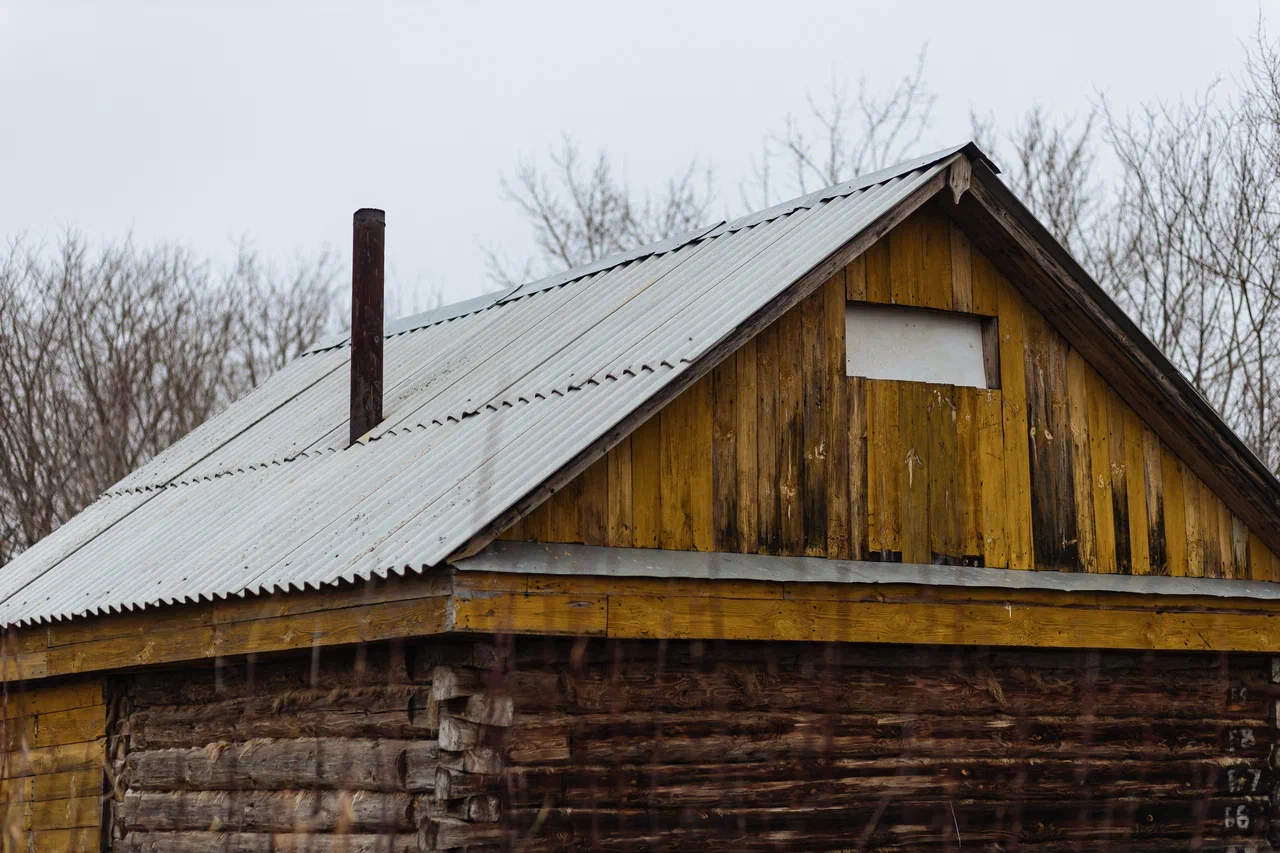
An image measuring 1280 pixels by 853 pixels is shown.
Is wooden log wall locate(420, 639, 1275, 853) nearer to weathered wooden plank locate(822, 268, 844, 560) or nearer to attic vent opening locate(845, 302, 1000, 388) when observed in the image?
weathered wooden plank locate(822, 268, 844, 560)

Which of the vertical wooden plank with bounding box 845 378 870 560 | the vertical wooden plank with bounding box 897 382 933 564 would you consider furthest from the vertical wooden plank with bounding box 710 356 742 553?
the vertical wooden plank with bounding box 897 382 933 564

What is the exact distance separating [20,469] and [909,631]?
24628 mm

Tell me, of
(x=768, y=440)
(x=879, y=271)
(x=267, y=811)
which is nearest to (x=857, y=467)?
(x=768, y=440)

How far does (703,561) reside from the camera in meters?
8.84

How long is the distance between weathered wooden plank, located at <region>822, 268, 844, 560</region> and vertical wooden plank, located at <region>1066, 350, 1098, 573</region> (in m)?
1.71

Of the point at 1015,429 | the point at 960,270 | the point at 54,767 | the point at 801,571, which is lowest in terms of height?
the point at 54,767

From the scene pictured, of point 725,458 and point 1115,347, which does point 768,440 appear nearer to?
point 725,458

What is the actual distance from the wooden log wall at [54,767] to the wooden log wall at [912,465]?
15.1 ft

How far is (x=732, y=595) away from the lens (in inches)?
348

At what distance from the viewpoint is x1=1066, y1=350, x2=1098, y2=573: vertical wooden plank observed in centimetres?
1041

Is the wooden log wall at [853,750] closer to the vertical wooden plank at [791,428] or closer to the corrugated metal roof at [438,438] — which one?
the vertical wooden plank at [791,428]

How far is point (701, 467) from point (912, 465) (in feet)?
4.94

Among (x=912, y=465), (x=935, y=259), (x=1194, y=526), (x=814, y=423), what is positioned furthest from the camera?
(x=1194, y=526)

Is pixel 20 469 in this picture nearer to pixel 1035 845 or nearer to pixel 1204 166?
pixel 1204 166
